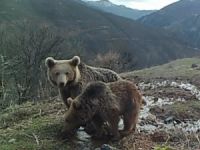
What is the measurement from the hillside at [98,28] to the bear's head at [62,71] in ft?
355

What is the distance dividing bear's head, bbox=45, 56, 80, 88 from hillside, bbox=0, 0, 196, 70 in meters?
108

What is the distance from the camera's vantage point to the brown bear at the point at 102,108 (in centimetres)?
848

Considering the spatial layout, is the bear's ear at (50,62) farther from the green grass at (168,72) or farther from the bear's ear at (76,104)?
the green grass at (168,72)

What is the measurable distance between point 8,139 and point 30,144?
597 mm

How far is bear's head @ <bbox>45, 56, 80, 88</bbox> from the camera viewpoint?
9.45m

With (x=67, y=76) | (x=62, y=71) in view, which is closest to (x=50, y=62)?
(x=62, y=71)

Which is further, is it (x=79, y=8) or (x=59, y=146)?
(x=79, y=8)

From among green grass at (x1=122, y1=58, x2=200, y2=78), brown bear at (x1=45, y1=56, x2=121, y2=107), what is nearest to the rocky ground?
brown bear at (x1=45, y1=56, x2=121, y2=107)

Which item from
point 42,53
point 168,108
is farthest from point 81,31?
point 168,108

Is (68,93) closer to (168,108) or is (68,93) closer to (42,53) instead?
(168,108)

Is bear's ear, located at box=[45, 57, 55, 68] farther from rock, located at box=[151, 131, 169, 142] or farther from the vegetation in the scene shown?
the vegetation

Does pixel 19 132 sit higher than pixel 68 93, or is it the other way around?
pixel 68 93

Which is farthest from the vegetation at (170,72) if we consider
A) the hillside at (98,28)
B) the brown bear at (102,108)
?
the hillside at (98,28)

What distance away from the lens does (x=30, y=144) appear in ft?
27.4
